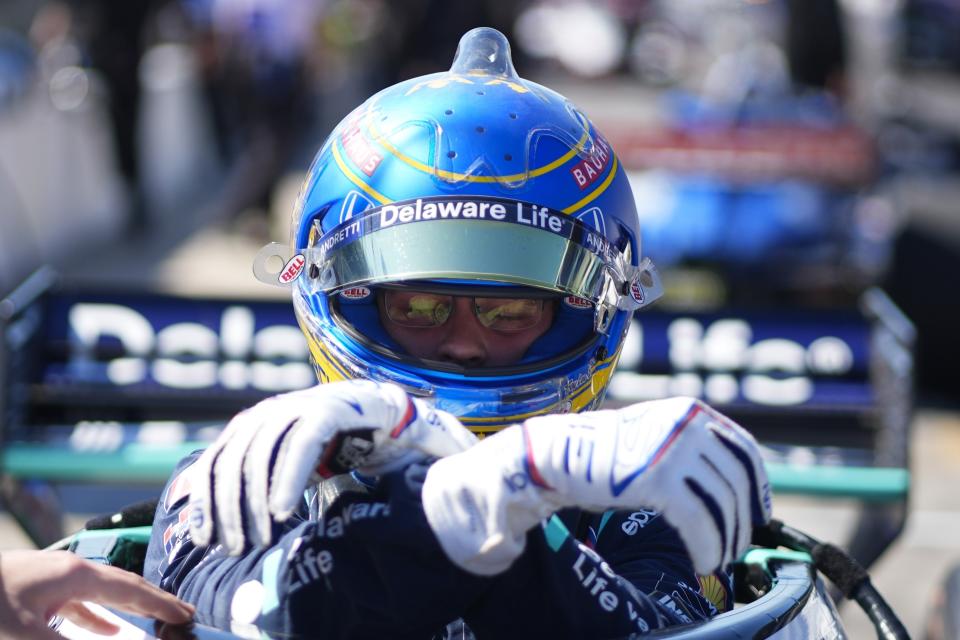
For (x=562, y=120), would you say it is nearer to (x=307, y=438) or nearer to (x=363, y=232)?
(x=363, y=232)

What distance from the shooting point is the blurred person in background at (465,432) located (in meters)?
1.61

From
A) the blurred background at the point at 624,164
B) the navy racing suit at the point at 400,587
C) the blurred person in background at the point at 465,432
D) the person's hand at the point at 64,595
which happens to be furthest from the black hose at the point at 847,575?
the blurred background at the point at 624,164

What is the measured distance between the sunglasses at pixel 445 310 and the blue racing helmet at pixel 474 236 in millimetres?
39

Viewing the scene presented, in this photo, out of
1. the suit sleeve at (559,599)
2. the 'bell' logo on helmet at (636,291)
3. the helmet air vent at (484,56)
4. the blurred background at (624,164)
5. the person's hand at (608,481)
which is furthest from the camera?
the blurred background at (624,164)

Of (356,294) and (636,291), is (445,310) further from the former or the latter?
(636,291)

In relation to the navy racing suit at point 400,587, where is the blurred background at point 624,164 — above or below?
below

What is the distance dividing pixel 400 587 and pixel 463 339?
604mm

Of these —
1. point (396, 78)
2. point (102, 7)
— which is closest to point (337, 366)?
point (102, 7)

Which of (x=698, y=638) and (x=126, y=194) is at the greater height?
(x=698, y=638)

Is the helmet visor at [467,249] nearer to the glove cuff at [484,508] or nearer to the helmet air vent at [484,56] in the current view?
the helmet air vent at [484,56]

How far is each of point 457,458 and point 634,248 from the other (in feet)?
2.94

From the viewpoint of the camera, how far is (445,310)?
88.0 inches

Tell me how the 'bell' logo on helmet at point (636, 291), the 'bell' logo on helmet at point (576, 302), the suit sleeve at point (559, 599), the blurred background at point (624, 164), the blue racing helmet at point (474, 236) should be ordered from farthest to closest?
the blurred background at point (624, 164) → the 'bell' logo on helmet at point (636, 291) → the 'bell' logo on helmet at point (576, 302) → the blue racing helmet at point (474, 236) → the suit sleeve at point (559, 599)

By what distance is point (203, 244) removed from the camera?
9.73 m
